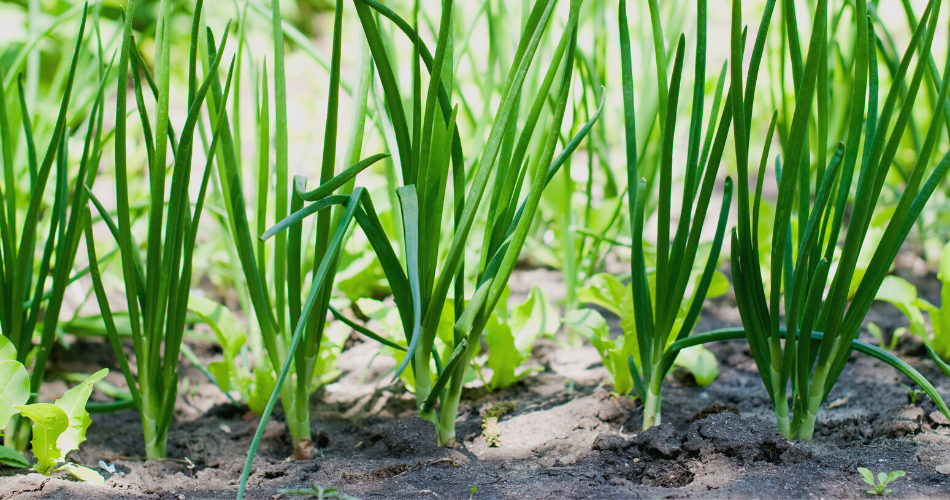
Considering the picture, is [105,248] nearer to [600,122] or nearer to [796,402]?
[600,122]

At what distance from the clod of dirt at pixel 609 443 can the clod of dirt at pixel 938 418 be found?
42cm

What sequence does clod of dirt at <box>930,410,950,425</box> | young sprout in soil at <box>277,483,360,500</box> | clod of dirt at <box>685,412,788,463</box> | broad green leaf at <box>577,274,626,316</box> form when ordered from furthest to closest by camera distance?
broad green leaf at <box>577,274,626,316</box>
clod of dirt at <box>930,410,950,425</box>
clod of dirt at <box>685,412,788,463</box>
young sprout in soil at <box>277,483,360,500</box>

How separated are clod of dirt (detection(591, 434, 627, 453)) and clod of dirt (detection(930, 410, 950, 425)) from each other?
16.6 inches

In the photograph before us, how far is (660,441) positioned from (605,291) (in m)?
0.29

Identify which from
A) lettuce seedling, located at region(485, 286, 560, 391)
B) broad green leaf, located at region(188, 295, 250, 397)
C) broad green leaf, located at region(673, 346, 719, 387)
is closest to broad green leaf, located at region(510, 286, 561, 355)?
lettuce seedling, located at region(485, 286, 560, 391)

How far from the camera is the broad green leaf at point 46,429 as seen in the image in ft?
2.43

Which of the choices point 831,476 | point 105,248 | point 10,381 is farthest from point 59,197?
point 831,476

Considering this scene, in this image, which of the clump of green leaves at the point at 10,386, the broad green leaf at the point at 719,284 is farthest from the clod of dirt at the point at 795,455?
the clump of green leaves at the point at 10,386

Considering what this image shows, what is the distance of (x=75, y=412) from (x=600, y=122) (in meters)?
1.00

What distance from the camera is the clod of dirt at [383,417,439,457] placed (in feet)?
2.81

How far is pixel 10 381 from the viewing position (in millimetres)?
778

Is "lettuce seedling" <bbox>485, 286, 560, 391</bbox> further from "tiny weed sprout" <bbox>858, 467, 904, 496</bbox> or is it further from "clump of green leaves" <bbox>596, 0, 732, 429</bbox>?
"tiny weed sprout" <bbox>858, 467, 904, 496</bbox>

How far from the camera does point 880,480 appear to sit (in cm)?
66

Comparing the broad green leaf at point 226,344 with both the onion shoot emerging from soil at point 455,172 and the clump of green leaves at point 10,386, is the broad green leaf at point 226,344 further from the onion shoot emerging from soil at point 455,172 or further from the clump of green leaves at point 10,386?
the onion shoot emerging from soil at point 455,172
